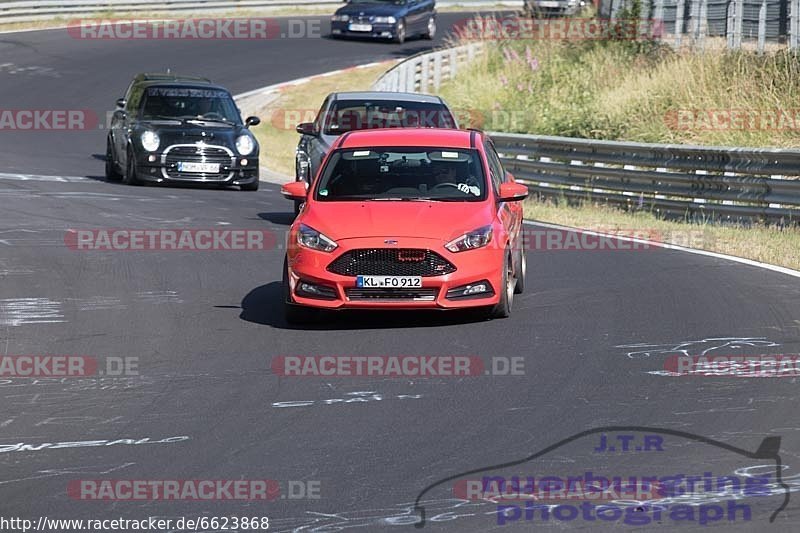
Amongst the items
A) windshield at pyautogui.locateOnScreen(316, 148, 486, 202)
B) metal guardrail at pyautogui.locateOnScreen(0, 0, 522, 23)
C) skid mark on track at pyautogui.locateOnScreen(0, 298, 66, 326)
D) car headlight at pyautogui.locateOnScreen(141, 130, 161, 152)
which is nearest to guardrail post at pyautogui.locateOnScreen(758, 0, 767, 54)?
car headlight at pyautogui.locateOnScreen(141, 130, 161, 152)

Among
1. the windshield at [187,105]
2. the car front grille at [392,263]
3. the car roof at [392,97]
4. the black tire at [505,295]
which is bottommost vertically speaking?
the windshield at [187,105]

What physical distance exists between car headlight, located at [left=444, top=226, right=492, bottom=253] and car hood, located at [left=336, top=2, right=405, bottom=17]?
3544 cm

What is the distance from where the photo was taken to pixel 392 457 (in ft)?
23.7

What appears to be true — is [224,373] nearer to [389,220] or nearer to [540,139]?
[389,220]

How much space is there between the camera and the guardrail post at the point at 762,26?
29422mm

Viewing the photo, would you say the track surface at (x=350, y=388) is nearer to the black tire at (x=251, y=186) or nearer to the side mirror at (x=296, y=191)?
the side mirror at (x=296, y=191)

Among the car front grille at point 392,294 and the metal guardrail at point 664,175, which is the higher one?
the car front grille at point 392,294

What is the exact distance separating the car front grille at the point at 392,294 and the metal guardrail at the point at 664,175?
328 inches

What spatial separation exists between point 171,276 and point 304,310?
2.99 meters

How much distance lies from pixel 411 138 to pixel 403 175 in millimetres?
556

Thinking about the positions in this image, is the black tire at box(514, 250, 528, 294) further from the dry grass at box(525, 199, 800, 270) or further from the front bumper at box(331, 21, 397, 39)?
the front bumper at box(331, 21, 397, 39)

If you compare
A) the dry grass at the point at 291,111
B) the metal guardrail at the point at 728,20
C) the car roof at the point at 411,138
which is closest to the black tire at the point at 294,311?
the car roof at the point at 411,138

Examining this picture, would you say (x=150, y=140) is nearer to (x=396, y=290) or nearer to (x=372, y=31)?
(x=396, y=290)

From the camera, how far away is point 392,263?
Result: 1106cm
